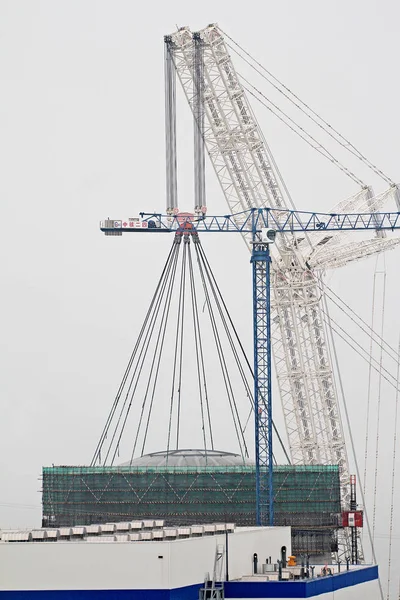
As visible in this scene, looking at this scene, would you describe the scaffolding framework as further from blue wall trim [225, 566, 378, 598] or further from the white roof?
the white roof

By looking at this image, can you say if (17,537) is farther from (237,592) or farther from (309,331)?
(309,331)

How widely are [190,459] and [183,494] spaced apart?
6.14 m

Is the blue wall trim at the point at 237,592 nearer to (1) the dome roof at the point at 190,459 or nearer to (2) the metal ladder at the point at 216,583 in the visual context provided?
(2) the metal ladder at the point at 216,583

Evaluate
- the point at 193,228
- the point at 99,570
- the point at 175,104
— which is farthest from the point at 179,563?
the point at 175,104

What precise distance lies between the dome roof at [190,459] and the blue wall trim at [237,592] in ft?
130

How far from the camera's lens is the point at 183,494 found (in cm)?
15112

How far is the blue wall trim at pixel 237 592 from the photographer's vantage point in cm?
8694

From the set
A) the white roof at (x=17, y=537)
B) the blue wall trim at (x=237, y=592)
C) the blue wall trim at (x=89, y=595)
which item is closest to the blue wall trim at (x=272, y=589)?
the blue wall trim at (x=237, y=592)

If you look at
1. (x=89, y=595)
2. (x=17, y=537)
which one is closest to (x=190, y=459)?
(x=17, y=537)

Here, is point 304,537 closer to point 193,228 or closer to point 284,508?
point 284,508

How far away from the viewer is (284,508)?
153 meters

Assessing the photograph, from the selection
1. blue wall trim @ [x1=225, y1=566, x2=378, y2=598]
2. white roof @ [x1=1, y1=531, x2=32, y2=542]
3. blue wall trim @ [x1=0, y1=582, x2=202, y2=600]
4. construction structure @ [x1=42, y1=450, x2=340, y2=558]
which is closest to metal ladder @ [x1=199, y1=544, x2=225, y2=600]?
blue wall trim @ [x1=225, y1=566, x2=378, y2=598]

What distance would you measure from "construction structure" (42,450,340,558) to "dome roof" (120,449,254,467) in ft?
6.02

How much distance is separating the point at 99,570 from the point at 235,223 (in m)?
63.7
